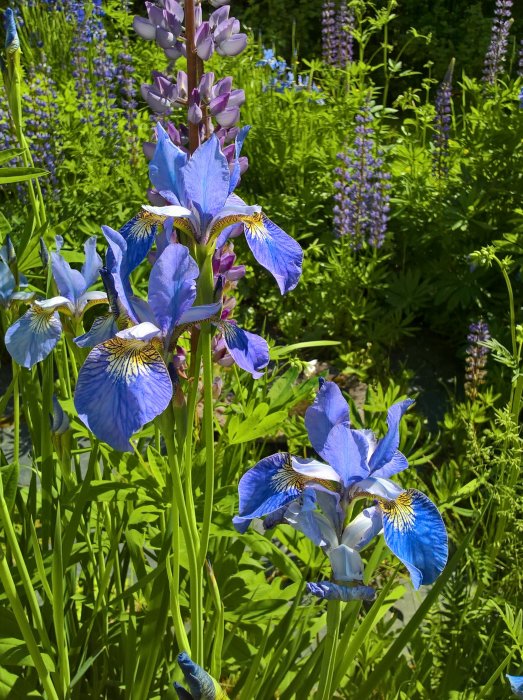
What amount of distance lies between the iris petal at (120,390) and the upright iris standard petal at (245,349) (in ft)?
0.47

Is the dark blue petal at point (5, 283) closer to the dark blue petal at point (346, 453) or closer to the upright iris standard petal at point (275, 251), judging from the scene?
the upright iris standard petal at point (275, 251)

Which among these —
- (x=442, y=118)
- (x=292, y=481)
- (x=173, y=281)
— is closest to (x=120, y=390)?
(x=173, y=281)

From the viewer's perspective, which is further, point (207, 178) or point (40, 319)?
point (40, 319)

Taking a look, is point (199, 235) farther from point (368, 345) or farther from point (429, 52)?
point (429, 52)

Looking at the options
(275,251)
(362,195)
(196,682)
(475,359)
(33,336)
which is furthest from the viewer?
(362,195)

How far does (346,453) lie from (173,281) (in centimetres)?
30

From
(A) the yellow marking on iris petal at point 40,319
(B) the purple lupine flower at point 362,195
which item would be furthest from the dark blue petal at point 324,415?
(B) the purple lupine flower at point 362,195

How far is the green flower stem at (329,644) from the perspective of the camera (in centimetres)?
96

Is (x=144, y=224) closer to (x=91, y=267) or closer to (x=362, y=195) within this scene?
(x=91, y=267)

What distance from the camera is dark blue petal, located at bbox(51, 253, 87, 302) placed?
4.01 feet

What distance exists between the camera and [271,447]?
10.0 feet

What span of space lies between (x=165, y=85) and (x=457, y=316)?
2.16 meters

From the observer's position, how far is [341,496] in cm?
97

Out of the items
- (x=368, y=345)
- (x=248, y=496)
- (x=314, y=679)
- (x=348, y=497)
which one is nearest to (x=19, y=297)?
(x=248, y=496)
